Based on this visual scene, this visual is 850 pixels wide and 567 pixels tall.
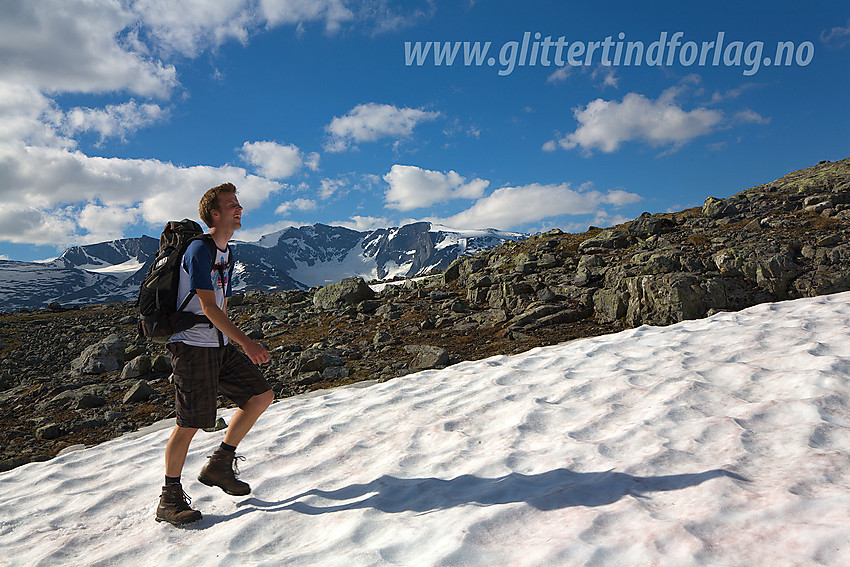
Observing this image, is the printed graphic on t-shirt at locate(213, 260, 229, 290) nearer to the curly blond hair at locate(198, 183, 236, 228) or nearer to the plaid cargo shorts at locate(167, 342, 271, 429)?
the curly blond hair at locate(198, 183, 236, 228)

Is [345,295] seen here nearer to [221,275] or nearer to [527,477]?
[221,275]

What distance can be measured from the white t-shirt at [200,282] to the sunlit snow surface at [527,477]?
1944 mm

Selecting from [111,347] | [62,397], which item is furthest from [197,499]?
[111,347]

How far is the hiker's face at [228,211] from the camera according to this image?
5031 millimetres

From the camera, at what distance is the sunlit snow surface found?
3.52 m

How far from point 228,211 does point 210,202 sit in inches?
8.1

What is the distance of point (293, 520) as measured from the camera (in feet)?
15.5

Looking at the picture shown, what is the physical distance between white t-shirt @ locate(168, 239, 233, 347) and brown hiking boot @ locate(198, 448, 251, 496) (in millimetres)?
1368

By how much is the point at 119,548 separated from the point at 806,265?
16.5 m

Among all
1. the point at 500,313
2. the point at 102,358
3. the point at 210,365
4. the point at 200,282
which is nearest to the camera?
the point at 200,282

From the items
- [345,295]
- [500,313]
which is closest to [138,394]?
[500,313]

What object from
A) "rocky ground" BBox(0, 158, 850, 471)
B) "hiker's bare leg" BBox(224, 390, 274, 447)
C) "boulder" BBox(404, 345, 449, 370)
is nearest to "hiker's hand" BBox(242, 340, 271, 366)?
"hiker's bare leg" BBox(224, 390, 274, 447)

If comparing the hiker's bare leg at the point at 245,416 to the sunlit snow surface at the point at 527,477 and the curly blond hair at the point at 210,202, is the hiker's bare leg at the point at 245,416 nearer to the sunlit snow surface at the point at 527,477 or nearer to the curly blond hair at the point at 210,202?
the sunlit snow surface at the point at 527,477

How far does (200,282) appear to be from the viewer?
179 inches
